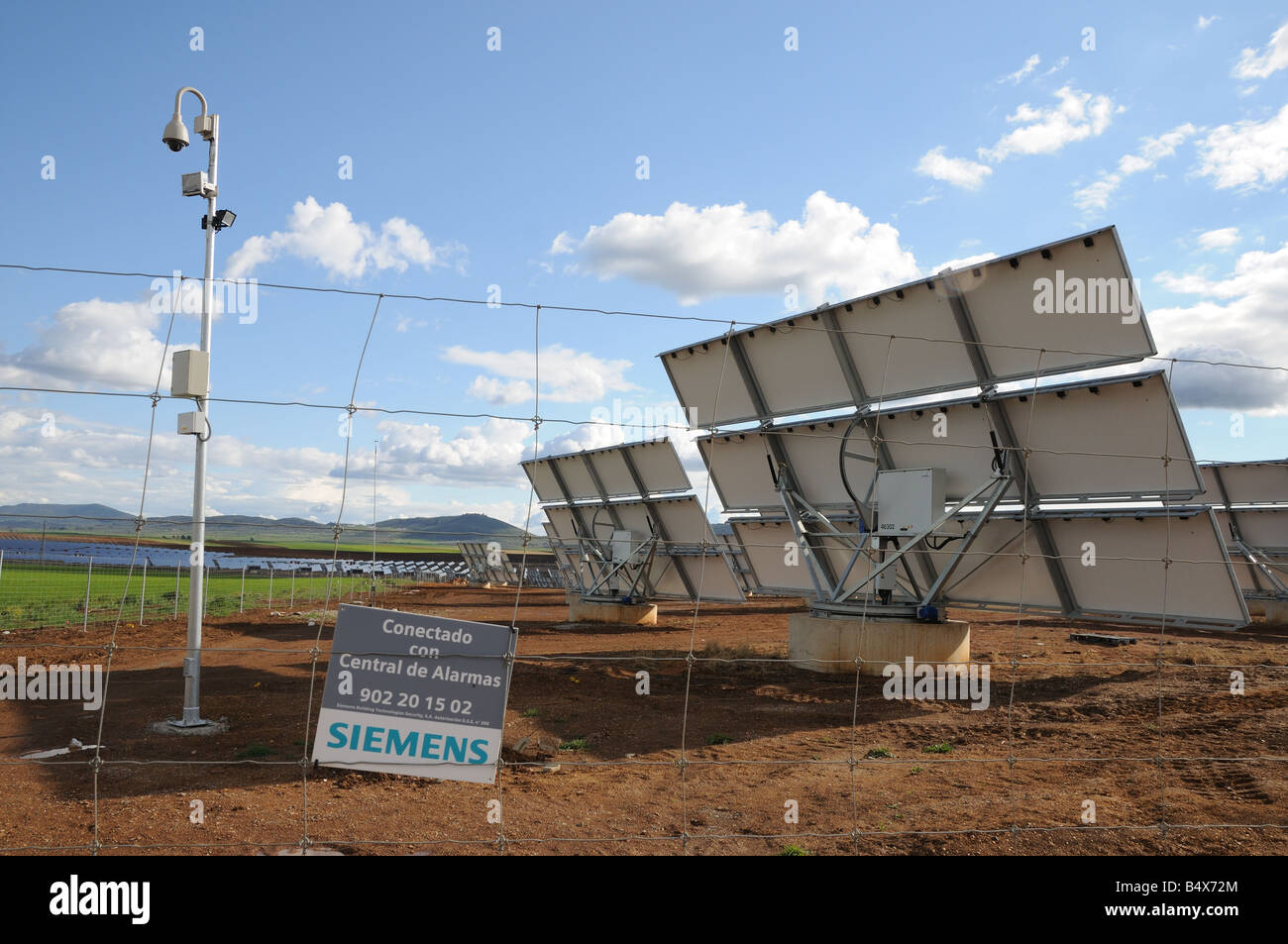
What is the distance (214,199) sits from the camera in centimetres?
850

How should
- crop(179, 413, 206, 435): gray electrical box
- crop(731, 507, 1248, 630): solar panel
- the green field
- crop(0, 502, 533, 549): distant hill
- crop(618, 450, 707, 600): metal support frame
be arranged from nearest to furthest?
crop(0, 502, 533, 549): distant hill < crop(179, 413, 206, 435): gray electrical box < crop(731, 507, 1248, 630): solar panel < crop(618, 450, 707, 600): metal support frame < the green field

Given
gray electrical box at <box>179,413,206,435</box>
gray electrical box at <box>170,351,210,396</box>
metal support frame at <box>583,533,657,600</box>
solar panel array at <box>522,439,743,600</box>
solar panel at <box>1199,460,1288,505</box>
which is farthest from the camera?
solar panel at <box>1199,460,1288,505</box>

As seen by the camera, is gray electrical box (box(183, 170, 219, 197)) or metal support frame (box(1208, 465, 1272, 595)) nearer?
gray electrical box (box(183, 170, 219, 197))

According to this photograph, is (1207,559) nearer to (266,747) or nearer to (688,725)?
(688,725)

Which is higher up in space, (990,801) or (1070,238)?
(1070,238)

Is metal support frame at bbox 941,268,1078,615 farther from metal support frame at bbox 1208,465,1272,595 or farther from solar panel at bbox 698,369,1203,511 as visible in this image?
metal support frame at bbox 1208,465,1272,595

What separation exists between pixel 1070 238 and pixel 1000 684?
20.3 ft

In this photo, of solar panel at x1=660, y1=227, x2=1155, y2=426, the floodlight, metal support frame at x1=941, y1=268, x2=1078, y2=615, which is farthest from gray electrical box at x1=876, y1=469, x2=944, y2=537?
the floodlight
